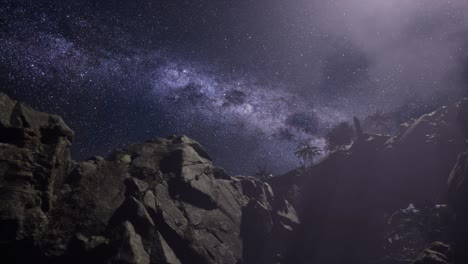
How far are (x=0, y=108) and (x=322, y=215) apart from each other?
6224 centimetres

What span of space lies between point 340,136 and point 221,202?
193 feet

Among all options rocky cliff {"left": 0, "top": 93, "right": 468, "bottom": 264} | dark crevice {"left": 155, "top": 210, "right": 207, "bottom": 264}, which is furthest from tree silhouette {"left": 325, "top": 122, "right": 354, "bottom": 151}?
dark crevice {"left": 155, "top": 210, "right": 207, "bottom": 264}

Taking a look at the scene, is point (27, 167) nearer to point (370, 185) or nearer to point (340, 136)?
point (370, 185)

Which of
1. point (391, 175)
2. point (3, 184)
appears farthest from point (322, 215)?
point (3, 184)

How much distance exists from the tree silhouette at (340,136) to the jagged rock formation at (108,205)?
53643mm

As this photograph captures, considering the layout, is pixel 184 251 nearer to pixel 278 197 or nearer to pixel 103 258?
pixel 103 258

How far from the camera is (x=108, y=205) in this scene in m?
30.2

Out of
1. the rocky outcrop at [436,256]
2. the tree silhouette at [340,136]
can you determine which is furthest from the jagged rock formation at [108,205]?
the tree silhouette at [340,136]

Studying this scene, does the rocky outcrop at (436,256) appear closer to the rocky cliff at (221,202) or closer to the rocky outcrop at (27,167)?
the rocky cliff at (221,202)

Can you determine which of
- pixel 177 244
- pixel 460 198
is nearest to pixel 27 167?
pixel 177 244

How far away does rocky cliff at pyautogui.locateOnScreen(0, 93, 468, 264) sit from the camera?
2527cm

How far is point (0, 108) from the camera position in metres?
25.4

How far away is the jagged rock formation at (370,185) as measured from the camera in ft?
192

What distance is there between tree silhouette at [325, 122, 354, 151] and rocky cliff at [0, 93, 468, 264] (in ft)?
31.3
